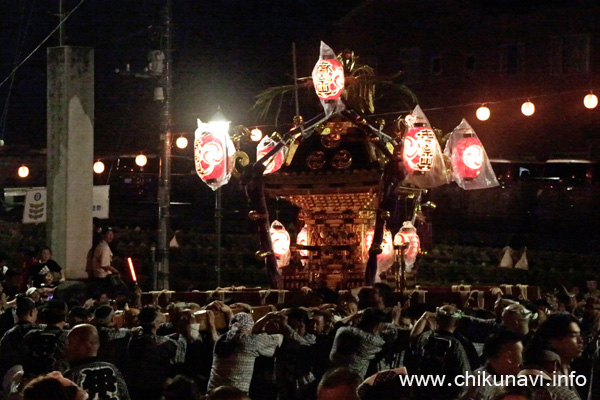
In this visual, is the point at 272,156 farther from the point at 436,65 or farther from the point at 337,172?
the point at 436,65

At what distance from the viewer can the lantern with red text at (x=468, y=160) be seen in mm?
18000

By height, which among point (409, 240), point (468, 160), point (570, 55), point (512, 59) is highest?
point (512, 59)

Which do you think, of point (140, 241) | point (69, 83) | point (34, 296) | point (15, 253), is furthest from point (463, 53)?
point (34, 296)

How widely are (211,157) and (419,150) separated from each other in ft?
12.6

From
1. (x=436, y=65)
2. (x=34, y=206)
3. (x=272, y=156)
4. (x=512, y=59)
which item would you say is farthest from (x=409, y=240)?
(x=436, y=65)

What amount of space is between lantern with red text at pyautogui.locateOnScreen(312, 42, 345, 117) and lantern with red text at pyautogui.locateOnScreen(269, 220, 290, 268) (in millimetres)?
2545

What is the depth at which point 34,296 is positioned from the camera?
11.9 m

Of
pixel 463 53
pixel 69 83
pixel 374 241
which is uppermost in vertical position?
pixel 463 53

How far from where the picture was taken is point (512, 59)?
34.5 meters

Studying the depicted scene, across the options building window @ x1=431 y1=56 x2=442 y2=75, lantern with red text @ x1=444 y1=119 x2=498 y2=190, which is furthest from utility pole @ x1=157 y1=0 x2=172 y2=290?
building window @ x1=431 y1=56 x2=442 y2=75

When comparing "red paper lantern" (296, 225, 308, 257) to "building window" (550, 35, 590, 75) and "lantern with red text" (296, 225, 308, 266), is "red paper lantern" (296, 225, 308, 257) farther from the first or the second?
"building window" (550, 35, 590, 75)

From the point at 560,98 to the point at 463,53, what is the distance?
4149 mm

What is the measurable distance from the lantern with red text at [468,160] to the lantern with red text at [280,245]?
3.45 m

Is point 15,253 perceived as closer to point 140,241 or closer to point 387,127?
point 140,241
